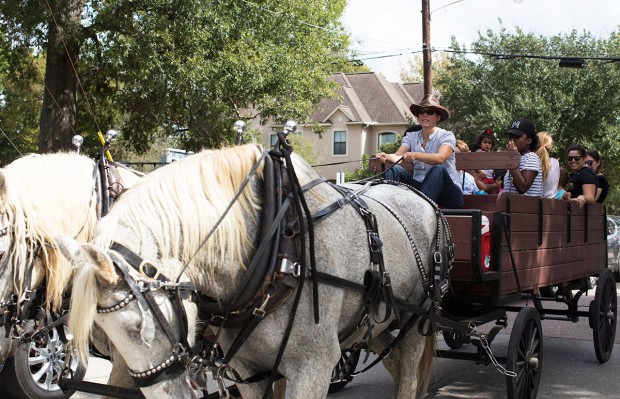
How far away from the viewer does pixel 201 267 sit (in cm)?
317

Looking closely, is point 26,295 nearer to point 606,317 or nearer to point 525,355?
point 525,355

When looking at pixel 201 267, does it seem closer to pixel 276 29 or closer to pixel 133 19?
pixel 133 19

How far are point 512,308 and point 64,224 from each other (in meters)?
3.88

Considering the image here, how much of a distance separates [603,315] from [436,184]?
11.3 feet

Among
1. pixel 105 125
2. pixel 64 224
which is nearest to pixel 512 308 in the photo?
pixel 64 224

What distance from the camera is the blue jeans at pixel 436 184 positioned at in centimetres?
521

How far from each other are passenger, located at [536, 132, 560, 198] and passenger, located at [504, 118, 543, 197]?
1.30ft

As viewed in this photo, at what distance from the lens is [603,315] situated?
755cm

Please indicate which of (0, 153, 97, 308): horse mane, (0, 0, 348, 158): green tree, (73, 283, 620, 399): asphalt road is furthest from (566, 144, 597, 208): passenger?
(0, 0, 348, 158): green tree

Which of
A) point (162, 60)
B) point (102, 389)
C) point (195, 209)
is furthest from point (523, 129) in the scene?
point (162, 60)

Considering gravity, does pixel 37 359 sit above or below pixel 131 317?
below

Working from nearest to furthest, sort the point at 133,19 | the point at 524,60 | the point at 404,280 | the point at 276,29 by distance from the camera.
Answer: the point at 404,280 < the point at 133,19 < the point at 276,29 < the point at 524,60

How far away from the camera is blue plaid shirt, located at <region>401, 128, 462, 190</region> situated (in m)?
5.34

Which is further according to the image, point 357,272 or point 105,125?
point 105,125
